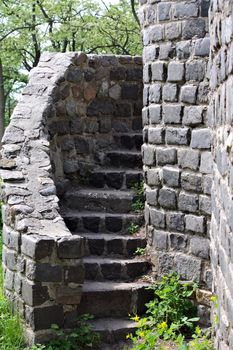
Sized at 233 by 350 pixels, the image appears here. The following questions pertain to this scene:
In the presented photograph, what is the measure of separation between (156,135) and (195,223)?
94 centimetres

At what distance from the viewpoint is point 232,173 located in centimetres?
349

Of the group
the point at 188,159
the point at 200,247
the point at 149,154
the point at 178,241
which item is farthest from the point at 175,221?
the point at 149,154

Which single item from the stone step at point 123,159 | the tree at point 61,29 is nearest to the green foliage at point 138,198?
the stone step at point 123,159

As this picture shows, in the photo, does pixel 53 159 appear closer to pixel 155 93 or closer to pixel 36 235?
pixel 155 93

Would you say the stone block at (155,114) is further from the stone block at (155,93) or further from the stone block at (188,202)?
the stone block at (188,202)

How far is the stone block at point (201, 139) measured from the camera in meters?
5.89

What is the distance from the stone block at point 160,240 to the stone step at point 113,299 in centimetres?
39

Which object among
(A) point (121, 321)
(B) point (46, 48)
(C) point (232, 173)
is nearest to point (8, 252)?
(A) point (121, 321)

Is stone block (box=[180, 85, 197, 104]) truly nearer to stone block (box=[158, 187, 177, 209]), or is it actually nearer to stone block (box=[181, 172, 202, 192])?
stone block (box=[181, 172, 202, 192])

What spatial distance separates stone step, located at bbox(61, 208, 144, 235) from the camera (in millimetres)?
6988

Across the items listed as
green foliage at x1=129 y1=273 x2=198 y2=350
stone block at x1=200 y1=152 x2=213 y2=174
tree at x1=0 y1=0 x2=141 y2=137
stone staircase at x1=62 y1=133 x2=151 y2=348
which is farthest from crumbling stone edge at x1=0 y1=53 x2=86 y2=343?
tree at x1=0 y1=0 x2=141 y2=137

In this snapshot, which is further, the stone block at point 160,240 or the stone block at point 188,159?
the stone block at point 160,240

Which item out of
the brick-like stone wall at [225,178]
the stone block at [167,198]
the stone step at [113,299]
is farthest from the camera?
the stone block at [167,198]

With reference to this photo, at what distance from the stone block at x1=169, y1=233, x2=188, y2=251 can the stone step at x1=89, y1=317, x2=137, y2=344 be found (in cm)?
79
